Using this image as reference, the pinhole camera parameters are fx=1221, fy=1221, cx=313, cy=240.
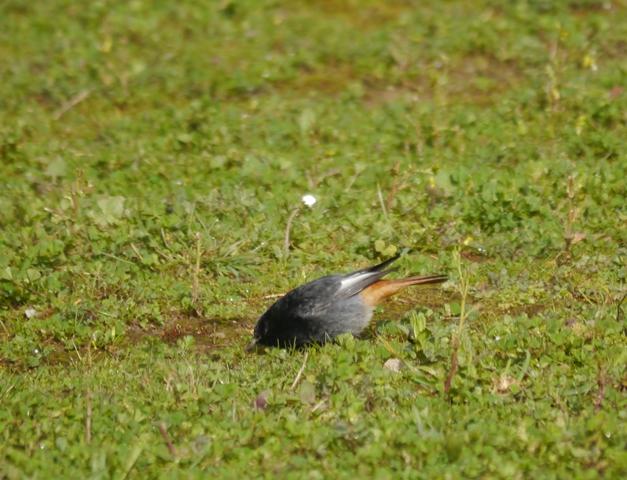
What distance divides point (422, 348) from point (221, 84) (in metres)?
5.28

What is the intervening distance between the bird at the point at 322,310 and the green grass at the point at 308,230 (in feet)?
0.43

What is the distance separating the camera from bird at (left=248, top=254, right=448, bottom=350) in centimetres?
709

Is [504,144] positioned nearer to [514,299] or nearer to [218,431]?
[514,299]

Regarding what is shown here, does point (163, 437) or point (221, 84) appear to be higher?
point (163, 437)

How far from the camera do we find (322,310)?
7.17 meters

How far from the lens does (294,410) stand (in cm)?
599

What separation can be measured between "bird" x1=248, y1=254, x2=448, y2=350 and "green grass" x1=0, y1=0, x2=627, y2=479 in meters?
0.13

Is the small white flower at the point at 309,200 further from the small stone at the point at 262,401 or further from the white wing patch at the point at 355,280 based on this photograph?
the small stone at the point at 262,401

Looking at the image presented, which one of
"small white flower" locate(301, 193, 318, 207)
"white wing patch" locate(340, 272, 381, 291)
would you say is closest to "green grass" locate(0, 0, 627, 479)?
"small white flower" locate(301, 193, 318, 207)

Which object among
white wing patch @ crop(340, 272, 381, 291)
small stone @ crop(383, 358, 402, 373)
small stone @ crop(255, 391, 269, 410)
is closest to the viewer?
small stone @ crop(255, 391, 269, 410)

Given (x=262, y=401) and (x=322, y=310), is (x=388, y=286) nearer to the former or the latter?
(x=322, y=310)

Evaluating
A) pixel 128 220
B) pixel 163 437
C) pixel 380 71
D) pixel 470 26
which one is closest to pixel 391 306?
pixel 128 220

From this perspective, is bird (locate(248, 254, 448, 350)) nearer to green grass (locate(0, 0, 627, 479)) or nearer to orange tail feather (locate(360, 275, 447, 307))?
orange tail feather (locate(360, 275, 447, 307))

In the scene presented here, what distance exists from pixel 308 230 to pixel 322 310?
4.29 ft
